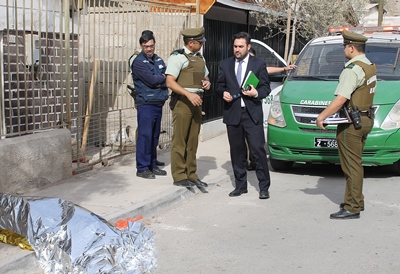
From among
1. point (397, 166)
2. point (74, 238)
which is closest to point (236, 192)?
point (397, 166)

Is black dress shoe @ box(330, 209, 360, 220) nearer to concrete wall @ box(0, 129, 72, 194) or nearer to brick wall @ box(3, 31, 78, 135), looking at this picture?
concrete wall @ box(0, 129, 72, 194)

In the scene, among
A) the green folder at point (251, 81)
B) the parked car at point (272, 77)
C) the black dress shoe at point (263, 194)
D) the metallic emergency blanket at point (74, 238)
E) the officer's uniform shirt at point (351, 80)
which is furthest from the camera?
the parked car at point (272, 77)

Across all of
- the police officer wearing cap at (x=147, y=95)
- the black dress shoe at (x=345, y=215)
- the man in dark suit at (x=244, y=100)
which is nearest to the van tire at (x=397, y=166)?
the man in dark suit at (x=244, y=100)

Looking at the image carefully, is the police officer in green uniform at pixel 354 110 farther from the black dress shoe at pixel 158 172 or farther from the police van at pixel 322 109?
the black dress shoe at pixel 158 172

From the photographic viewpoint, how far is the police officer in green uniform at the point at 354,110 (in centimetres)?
638

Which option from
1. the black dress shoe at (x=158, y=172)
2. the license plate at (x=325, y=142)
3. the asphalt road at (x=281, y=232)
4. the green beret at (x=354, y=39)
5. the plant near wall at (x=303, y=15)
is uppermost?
the plant near wall at (x=303, y=15)

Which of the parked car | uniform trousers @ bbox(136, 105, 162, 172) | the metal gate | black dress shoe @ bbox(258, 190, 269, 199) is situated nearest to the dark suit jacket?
black dress shoe @ bbox(258, 190, 269, 199)

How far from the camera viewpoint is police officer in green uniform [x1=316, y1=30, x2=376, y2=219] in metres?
6.38

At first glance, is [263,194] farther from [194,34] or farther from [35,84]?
[35,84]

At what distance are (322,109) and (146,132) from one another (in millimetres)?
2324

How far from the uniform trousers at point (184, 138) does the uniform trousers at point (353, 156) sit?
1.87 metres

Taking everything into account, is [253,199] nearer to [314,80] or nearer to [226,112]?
[226,112]

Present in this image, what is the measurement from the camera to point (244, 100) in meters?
7.40

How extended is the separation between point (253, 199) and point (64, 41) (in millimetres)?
3212
